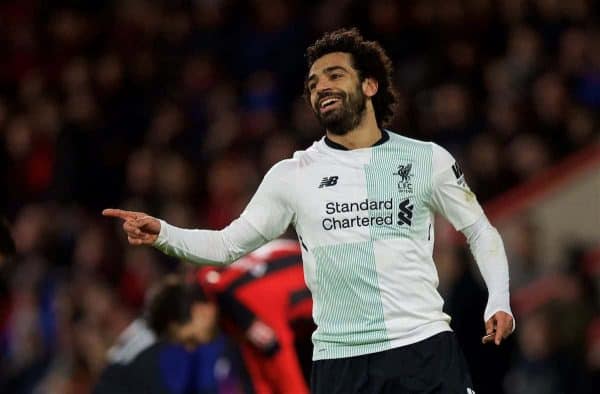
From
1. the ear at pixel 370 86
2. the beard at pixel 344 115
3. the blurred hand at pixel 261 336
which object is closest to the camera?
the beard at pixel 344 115

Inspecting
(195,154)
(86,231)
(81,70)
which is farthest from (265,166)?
(81,70)

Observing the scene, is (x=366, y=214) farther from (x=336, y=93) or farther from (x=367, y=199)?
(x=336, y=93)

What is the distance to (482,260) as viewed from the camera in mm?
4680

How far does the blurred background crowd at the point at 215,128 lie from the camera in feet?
29.0

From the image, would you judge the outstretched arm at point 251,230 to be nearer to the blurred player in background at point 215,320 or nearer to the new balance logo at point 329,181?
the new balance logo at point 329,181

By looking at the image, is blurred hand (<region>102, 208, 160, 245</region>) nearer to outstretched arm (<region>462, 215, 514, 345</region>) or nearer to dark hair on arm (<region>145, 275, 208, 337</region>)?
outstretched arm (<region>462, 215, 514, 345</region>)

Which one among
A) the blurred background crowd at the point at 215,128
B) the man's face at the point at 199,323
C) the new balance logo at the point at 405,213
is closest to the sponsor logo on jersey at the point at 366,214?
→ the new balance logo at the point at 405,213

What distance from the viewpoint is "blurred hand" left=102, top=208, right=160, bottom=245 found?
4.51 m

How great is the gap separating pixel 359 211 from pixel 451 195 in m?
0.33

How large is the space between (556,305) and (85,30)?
6.33m

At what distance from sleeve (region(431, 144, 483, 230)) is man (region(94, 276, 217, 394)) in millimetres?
1939

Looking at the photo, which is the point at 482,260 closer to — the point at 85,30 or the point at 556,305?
the point at 556,305

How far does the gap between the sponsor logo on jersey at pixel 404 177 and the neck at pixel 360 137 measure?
180 mm

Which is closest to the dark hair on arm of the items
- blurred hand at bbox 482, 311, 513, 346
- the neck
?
the neck
